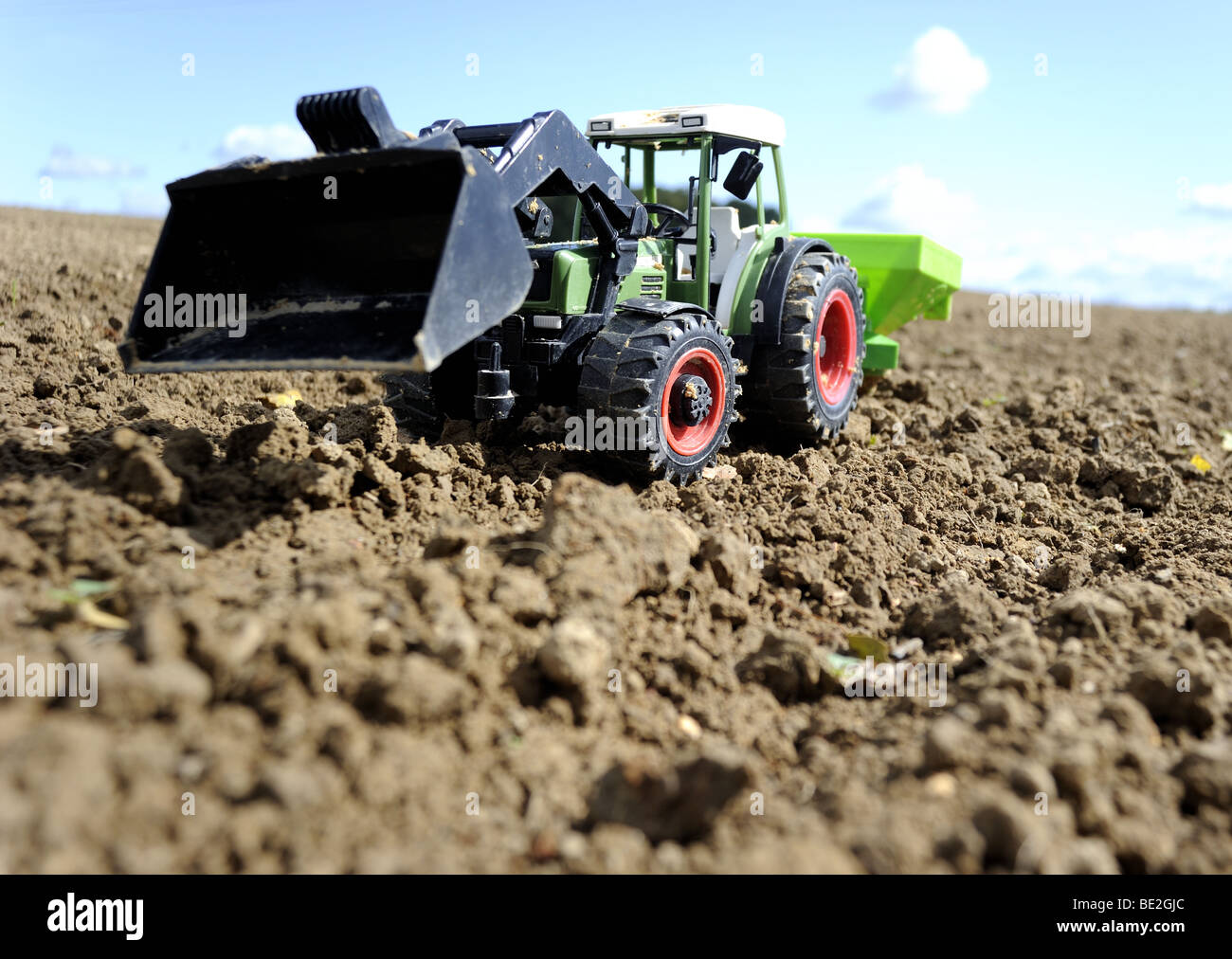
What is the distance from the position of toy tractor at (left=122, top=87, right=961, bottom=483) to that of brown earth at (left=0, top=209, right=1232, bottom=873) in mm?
476

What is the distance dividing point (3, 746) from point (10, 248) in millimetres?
11766

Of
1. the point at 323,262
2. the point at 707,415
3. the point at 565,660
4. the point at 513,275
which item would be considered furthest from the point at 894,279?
the point at 565,660

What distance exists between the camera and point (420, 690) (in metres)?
2.86

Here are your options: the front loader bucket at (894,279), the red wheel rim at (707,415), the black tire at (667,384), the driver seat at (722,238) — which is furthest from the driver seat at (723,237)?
the front loader bucket at (894,279)

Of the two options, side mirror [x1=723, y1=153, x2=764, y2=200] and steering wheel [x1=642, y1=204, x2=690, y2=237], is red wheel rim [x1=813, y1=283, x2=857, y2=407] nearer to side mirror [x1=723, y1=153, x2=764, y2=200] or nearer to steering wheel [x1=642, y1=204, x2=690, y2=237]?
side mirror [x1=723, y1=153, x2=764, y2=200]

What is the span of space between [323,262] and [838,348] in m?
4.08

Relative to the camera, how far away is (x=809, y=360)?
627cm

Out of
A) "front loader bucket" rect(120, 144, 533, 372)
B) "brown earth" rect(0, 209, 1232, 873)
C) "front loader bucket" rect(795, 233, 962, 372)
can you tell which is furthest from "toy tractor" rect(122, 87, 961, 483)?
"front loader bucket" rect(795, 233, 962, 372)

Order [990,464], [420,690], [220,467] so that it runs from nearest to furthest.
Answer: [420,690] → [220,467] → [990,464]

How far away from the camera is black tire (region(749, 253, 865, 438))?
245 inches

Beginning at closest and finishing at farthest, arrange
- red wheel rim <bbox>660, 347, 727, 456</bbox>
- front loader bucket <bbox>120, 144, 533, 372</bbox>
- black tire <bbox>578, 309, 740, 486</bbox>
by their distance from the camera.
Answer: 1. front loader bucket <bbox>120, 144, 533, 372</bbox>
2. black tire <bbox>578, 309, 740, 486</bbox>
3. red wheel rim <bbox>660, 347, 727, 456</bbox>
